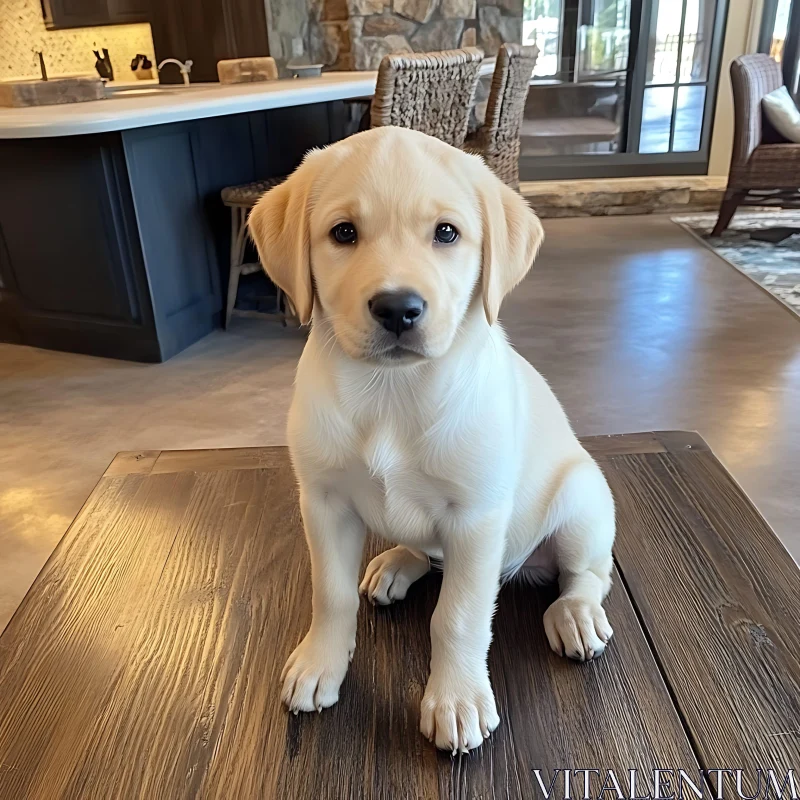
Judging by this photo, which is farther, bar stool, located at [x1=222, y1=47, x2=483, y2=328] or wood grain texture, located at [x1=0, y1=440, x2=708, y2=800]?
bar stool, located at [x1=222, y1=47, x2=483, y2=328]

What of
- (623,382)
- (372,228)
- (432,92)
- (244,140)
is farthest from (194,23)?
(372,228)

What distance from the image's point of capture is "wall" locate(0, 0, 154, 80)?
18.7ft

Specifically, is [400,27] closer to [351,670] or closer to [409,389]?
[409,389]

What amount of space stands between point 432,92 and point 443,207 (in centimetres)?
239

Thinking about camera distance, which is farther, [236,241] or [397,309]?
[236,241]

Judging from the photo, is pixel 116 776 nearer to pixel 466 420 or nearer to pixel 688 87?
pixel 466 420

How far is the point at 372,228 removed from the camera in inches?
33.7

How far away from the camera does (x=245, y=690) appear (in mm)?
937

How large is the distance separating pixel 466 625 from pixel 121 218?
256cm

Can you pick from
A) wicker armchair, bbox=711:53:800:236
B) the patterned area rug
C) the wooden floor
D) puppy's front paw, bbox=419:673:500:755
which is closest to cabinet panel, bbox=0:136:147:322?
the wooden floor

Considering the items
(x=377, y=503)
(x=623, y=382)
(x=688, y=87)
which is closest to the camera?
(x=377, y=503)

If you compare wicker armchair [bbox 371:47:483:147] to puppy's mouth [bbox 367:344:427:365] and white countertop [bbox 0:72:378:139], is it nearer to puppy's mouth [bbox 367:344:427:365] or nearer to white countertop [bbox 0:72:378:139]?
white countertop [bbox 0:72:378:139]

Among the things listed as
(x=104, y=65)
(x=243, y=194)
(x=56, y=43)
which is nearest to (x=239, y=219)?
(x=243, y=194)

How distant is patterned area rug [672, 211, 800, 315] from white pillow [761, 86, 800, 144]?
623 millimetres
